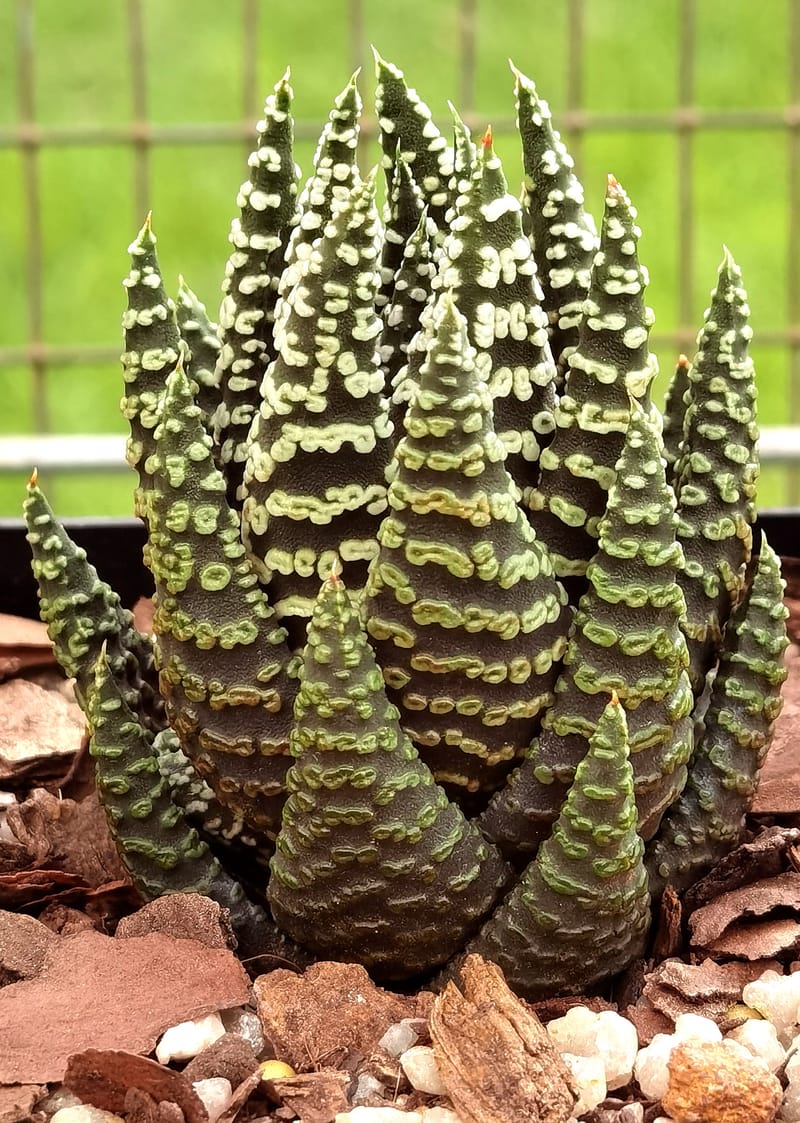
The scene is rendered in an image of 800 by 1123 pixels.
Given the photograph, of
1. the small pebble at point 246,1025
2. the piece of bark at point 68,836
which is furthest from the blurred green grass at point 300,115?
the small pebble at point 246,1025

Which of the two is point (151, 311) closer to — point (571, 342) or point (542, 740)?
point (571, 342)

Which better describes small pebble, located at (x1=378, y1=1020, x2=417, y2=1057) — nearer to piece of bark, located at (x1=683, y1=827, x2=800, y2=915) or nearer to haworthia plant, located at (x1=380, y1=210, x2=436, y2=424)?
piece of bark, located at (x1=683, y1=827, x2=800, y2=915)

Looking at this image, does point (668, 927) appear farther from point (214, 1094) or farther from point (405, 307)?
point (405, 307)

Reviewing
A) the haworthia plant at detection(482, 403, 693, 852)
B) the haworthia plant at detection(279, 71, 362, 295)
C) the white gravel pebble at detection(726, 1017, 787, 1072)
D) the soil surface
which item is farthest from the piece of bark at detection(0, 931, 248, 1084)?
the haworthia plant at detection(279, 71, 362, 295)

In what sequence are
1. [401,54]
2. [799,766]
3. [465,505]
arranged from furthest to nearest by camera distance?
[401,54], [799,766], [465,505]

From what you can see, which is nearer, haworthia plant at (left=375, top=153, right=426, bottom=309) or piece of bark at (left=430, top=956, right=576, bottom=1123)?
piece of bark at (left=430, top=956, right=576, bottom=1123)

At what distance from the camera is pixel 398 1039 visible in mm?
939

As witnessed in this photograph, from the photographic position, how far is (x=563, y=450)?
0.95 meters

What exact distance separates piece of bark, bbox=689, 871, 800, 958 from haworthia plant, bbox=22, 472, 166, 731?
43 cm

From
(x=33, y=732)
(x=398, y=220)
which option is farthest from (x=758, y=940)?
(x=33, y=732)

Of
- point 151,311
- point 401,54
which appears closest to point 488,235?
point 151,311

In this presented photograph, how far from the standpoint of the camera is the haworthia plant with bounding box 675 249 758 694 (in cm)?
102

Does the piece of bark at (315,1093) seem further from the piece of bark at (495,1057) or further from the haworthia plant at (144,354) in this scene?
the haworthia plant at (144,354)

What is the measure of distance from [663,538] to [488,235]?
0.21 metres
